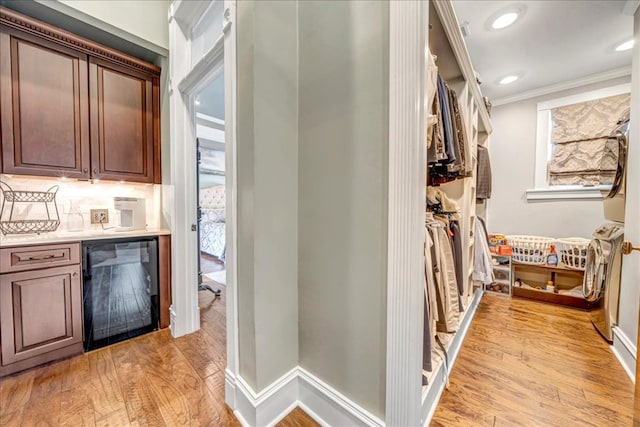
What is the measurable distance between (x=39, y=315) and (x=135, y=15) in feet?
7.60

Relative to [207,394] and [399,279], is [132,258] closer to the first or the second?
[207,394]

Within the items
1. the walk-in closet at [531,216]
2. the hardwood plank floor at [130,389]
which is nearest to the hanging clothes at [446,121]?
the walk-in closet at [531,216]

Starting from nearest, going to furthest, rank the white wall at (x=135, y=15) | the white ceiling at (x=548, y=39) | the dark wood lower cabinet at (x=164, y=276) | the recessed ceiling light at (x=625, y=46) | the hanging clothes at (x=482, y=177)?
the white wall at (x=135, y=15), the white ceiling at (x=548, y=39), the dark wood lower cabinet at (x=164, y=276), the recessed ceiling light at (x=625, y=46), the hanging clothes at (x=482, y=177)

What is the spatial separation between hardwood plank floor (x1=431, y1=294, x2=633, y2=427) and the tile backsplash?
2.78 metres

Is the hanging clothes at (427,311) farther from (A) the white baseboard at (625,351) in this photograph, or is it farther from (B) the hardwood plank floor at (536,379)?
(A) the white baseboard at (625,351)

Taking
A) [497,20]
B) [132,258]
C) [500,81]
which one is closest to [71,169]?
[132,258]

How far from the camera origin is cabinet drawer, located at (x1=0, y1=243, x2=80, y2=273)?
4.64ft

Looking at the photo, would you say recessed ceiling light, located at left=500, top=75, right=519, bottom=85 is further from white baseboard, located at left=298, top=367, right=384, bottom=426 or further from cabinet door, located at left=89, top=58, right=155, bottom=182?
cabinet door, located at left=89, top=58, right=155, bottom=182

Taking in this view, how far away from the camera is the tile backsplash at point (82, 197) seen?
1.75m

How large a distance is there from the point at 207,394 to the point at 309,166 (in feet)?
4.61

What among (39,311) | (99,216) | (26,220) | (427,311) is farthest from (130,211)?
(427,311)

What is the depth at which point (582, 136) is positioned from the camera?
9.50 ft

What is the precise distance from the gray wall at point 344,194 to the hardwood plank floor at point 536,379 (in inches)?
25.0

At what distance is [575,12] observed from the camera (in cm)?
189
